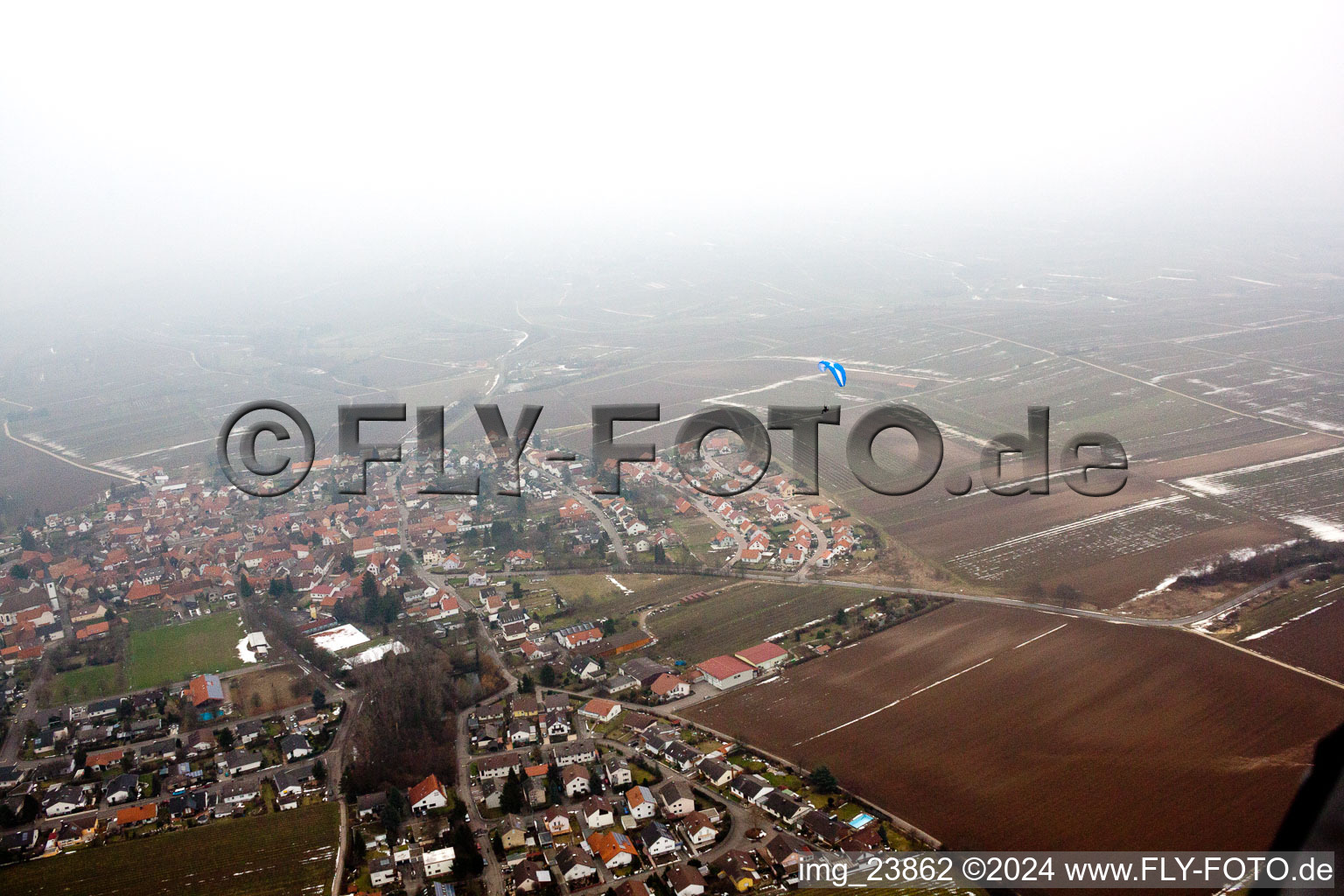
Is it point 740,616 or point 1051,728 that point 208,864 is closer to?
point 740,616

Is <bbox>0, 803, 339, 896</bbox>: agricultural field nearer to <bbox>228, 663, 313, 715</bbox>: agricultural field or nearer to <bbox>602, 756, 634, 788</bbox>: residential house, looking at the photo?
<bbox>228, 663, 313, 715</bbox>: agricultural field

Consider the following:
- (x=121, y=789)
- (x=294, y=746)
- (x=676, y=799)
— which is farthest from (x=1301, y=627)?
(x=121, y=789)

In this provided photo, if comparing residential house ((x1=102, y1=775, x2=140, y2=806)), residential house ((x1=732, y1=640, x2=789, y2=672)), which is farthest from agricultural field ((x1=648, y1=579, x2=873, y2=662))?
residential house ((x1=102, y1=775, x2=140, y2=806))

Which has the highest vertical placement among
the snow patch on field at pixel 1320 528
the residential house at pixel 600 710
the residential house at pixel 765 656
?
the snow patch on field at pixel 1320 528

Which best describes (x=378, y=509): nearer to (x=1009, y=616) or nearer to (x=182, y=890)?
(x=182, y=890)

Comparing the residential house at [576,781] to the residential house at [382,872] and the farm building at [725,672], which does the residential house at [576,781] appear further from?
the farm building at [725,672]

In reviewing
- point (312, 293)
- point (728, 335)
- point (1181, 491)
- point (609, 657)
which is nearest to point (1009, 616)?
point (609, 657)

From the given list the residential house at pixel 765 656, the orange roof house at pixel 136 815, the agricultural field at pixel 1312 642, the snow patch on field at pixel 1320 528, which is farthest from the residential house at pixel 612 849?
the snow patch on field at pixel 1320 528
